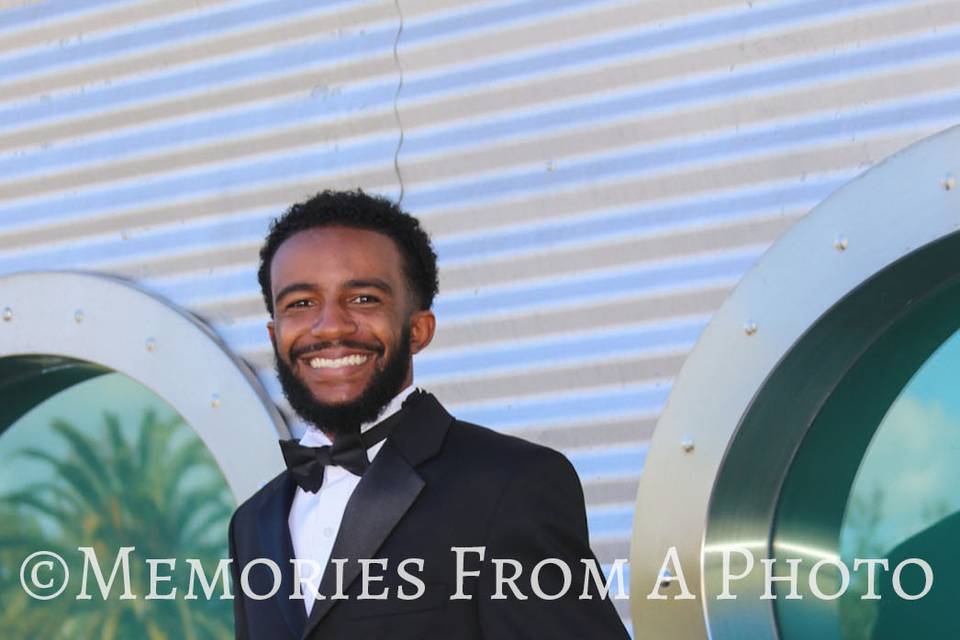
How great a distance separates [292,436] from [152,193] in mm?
705

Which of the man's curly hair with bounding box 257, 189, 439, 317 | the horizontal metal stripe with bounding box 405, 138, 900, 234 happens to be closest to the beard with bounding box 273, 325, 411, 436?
the man's curly hair with bounding box 257, 189, 439, 317

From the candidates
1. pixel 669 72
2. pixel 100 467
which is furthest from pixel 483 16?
pixel 100 467

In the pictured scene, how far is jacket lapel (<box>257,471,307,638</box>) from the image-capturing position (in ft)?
6.88

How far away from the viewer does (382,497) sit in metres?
2.09

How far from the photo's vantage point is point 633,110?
2.97 meters

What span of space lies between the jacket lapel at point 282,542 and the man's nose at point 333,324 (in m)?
0.26

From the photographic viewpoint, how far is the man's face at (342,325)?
2.18 m

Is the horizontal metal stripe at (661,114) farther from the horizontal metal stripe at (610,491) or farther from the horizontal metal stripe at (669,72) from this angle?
the horizontal metal stripe at (610,491)

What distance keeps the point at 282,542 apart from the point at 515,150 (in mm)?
1174

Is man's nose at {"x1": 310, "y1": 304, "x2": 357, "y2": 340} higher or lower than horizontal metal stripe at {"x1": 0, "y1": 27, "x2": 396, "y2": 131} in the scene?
lower

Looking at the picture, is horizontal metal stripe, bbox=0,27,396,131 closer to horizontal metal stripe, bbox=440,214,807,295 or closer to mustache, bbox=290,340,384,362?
horizontal metal stripe, bbox=440,214,807,295

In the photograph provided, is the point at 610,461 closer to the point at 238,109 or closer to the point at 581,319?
the point at 581,319

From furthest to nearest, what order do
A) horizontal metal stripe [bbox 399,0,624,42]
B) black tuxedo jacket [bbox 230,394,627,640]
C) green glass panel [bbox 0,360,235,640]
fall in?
green glass panel [bbox 0,360,235,640] → horizontal metal stripe [bbox 399,0,624,42] → black tuxedo jacket [bbox 230,394,627,640]

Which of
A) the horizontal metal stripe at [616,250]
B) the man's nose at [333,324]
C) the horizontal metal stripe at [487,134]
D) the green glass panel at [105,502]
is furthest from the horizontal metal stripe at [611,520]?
the green glass panel at [105,502]
